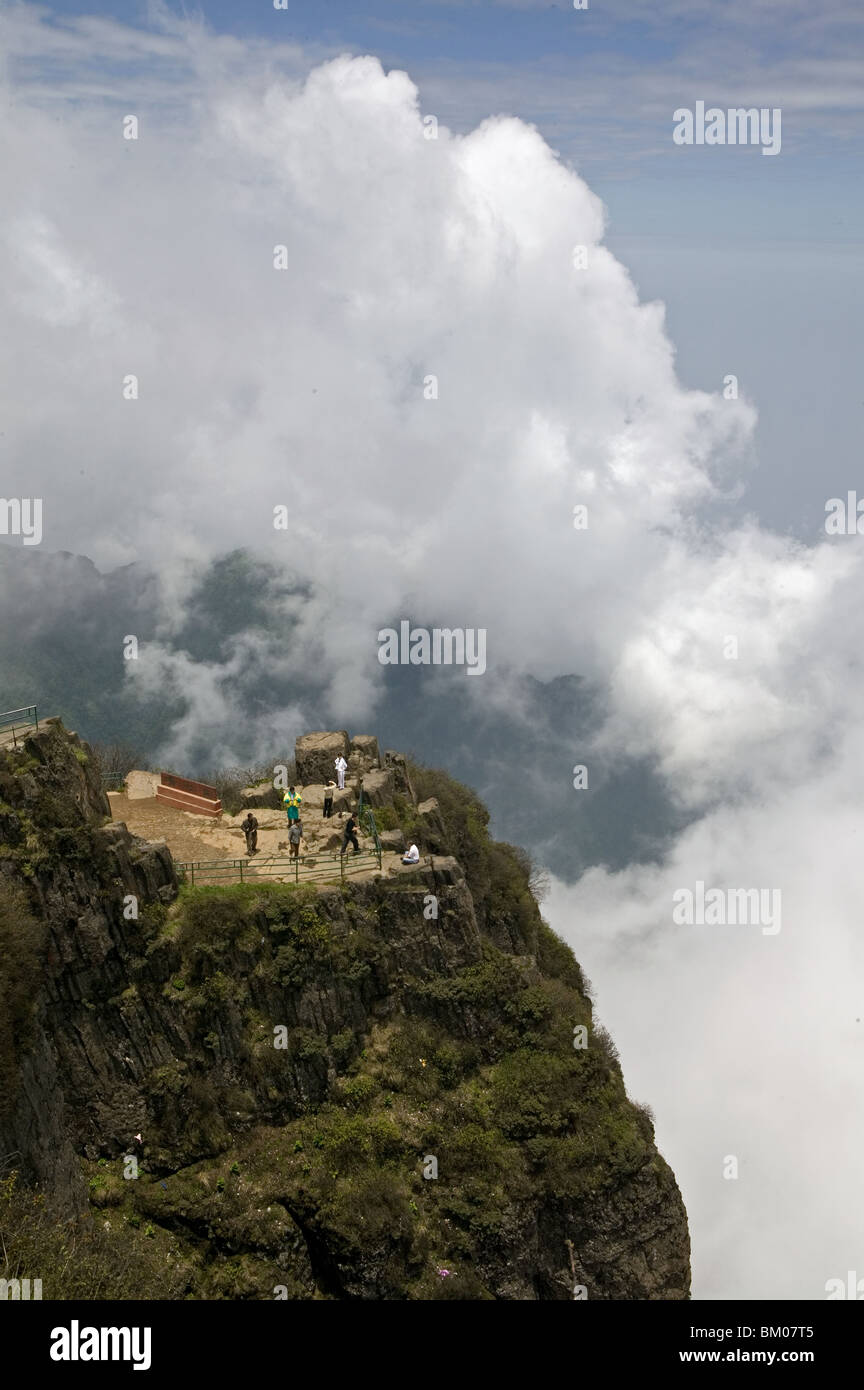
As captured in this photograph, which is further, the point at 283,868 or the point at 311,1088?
the point at 283,868

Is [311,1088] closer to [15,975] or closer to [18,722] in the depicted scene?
[15,975]

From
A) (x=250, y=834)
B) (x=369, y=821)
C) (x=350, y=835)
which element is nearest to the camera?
(x=350, y=835)

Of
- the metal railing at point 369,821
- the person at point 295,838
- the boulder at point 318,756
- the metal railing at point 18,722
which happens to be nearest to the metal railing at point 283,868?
the person at point 295,838

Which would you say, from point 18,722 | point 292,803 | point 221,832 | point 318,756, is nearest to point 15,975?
point 18,722

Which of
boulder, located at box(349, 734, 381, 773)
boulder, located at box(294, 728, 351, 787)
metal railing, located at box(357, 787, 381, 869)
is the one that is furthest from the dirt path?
boulder, located at box(349, 734, 381, 773)

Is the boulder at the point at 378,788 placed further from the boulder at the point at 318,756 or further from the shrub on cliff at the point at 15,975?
the shrub on cliff at the point at 15,975

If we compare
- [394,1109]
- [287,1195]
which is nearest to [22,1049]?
[287,1195]
